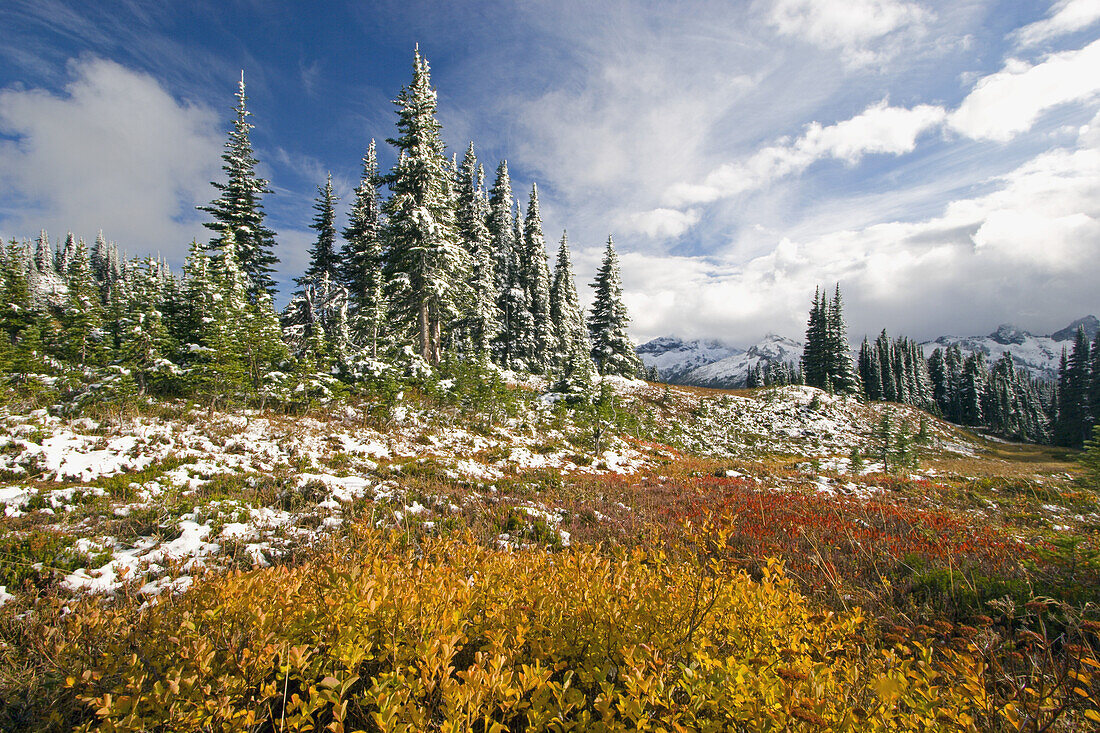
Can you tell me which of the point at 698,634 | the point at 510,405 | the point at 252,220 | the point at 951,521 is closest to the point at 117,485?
the point at 698,634

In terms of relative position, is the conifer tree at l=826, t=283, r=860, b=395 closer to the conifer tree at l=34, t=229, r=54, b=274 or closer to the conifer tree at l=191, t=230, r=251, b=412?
the conifer tree at l=191, t=230, r=251, b=412

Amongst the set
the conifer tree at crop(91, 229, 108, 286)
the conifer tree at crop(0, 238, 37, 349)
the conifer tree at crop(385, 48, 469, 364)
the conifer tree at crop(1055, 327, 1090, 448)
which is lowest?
the conifer tree at crop(1055, 327, 1090, 448)

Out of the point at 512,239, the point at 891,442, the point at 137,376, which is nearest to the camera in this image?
the point at 137,376

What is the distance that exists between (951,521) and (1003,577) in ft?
13.9

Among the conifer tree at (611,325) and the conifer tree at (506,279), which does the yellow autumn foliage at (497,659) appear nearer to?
the conifer tree at (506,279)

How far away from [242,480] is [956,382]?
98.6 meters

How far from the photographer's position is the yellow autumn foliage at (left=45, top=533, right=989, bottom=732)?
6.30 ft

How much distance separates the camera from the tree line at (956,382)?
50938mm

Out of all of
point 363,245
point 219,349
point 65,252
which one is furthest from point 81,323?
point 65,252

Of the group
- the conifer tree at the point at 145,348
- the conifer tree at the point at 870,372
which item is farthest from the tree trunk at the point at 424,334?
the conifer tree at the point at 870,372

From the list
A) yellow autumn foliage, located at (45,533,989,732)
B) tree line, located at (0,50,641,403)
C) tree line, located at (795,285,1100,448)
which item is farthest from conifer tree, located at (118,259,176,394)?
tree line, located at (795,285,1100,448)

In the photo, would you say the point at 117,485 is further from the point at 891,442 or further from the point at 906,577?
the point at 891,442

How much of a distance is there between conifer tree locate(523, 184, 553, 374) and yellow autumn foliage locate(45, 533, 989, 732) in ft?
110

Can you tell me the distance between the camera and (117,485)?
7.48 m
